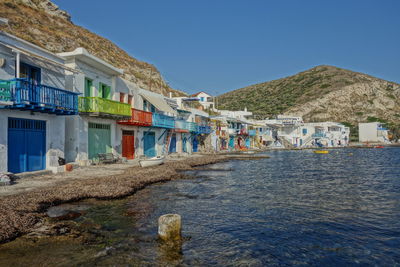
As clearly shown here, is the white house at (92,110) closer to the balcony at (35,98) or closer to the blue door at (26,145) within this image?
the balcony at (35,98)

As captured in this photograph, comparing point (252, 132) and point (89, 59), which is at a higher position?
point (89, 59)

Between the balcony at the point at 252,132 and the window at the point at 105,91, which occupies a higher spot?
the window at the point at 105,91

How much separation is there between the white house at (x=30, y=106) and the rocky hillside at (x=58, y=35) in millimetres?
29893

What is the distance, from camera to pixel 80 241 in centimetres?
752

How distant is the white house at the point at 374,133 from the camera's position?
111 m

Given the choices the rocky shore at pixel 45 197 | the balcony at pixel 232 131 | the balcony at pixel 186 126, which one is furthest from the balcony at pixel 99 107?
the balcony at pixel 232 131

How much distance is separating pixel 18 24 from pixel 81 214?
47.9 m

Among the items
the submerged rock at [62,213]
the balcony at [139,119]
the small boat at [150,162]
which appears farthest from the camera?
the balcony at [139,119]

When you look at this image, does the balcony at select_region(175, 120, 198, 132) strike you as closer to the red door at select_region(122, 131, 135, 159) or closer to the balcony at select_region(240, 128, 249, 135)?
the red door at select_region(122, 131, 135, 159)

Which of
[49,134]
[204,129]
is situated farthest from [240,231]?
[204,129]

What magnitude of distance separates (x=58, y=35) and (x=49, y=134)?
40.6m

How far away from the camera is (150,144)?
3491 cm

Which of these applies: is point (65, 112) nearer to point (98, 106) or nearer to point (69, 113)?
point (69, 113)

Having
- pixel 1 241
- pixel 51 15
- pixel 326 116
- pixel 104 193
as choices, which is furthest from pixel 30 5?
pixel 326 116
